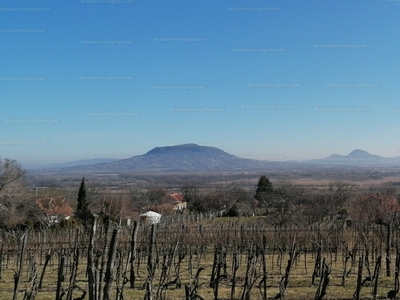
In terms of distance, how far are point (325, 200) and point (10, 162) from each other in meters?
32.4

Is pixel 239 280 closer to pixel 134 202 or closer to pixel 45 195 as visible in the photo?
pixel 45 195

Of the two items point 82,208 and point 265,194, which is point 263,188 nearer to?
point 265,194

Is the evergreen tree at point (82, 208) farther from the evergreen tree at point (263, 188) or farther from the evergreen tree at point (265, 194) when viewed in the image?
the evergreen tree at point (263, 188)

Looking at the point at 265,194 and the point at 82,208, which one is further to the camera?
the point at 265,194

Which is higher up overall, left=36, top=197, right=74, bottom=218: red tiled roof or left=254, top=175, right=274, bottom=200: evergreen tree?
left=254, top=175, right=274, bottom=200: evergreen tree

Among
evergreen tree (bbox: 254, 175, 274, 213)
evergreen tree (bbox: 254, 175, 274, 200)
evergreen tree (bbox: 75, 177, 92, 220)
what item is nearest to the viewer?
evergreen tree (bbox: 75, 177, 92, 220)

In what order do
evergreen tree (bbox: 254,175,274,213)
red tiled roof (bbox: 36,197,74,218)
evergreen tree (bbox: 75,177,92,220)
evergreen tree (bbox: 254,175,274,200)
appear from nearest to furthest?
evergreen tree (bbox: 75,177,92,220) → red tiled roof (bbox: 36,197,74,218) → evergreen tree (bbox: 254,175,274,213) → evergreen tree (bbox: 254,175,274,200)

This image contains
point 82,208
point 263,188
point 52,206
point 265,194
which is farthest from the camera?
point 263,188

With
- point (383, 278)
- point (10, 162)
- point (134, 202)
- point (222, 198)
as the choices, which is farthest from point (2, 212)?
point (222, 198)

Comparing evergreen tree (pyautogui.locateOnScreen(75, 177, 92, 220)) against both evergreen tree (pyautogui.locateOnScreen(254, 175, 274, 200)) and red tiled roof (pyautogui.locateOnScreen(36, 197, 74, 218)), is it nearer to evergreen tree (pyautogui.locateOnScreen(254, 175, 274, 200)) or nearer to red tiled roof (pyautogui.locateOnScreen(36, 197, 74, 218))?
red tiled roof (pyautogui.locateOnScreen(36, 197, 74, 218))

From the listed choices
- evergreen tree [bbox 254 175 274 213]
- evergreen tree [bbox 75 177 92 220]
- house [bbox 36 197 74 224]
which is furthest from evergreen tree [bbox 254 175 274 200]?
house [bbox 36 197 74 224]

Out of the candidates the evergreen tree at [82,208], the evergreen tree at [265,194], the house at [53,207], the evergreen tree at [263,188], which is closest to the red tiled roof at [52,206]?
the house at [53,207]

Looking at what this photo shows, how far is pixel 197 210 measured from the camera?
5347 cm

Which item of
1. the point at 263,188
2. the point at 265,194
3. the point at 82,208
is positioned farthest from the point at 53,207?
the point at 263,188
